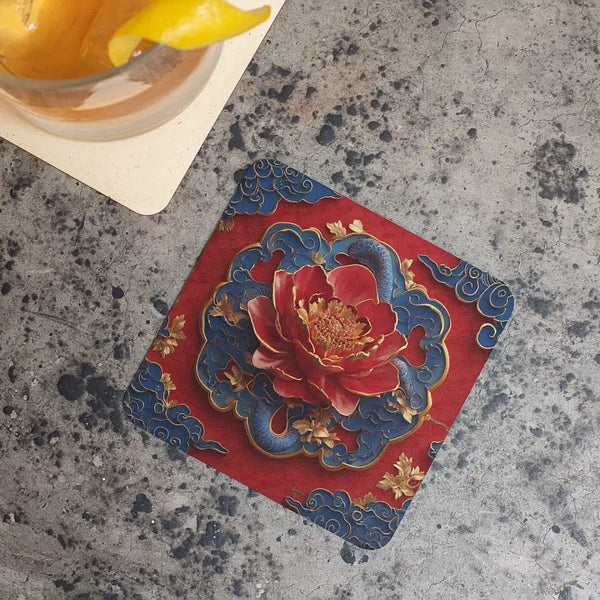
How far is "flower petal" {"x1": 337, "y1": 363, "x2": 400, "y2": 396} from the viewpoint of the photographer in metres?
0.67

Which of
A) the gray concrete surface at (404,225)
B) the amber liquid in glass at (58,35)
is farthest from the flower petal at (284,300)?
the amber liquid in glass at (58,35)

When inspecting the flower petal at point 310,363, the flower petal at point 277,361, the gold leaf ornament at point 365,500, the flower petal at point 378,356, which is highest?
the flower petal at point 378,356

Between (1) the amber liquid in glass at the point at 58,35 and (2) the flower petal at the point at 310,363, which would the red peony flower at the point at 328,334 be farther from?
(1) the amber liquid in glass at the point at 58,35

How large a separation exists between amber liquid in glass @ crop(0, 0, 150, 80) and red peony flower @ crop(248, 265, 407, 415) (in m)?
0.31

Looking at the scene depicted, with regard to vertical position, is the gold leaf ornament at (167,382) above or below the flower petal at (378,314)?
below

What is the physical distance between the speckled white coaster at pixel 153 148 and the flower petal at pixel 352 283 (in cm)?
19

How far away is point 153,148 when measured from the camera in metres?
0.64

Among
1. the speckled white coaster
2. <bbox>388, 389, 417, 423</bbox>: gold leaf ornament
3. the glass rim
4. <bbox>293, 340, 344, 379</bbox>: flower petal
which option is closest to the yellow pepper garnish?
the glass rim

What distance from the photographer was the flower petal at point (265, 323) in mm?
681

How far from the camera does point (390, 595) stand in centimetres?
→ 75

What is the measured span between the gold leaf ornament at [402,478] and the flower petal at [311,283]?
0.20 m

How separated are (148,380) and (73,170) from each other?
0.23 m

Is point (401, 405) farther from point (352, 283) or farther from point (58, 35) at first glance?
point (58, 35)

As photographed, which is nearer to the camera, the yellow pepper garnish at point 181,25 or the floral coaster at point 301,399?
the yellow pepper garnish at point 181,25
